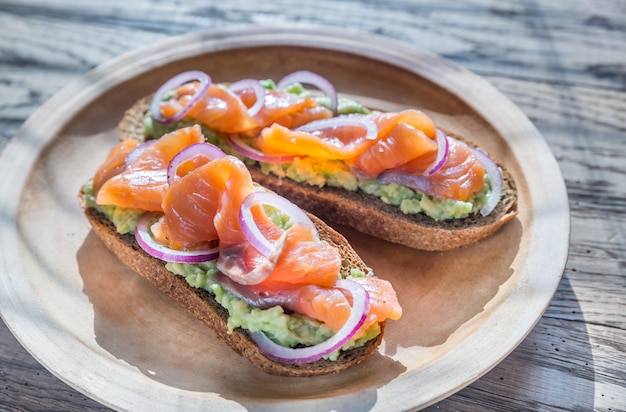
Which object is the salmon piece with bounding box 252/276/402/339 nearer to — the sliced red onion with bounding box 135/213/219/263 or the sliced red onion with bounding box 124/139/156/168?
the sliced red onion with bounding box 135/213/219/263

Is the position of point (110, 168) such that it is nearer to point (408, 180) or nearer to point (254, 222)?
point (254, 222)

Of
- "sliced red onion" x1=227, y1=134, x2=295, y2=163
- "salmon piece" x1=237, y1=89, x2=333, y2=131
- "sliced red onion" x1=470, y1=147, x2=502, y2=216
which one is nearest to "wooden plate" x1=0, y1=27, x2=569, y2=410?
"sliced red onion" x1=470, y1=147, x2=502, y2=216

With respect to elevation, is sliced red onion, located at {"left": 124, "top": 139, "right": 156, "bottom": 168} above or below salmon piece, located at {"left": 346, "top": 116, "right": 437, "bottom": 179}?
below

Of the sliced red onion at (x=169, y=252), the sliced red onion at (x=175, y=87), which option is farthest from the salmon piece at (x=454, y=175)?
the sliced red onion at (x=175, y=87)

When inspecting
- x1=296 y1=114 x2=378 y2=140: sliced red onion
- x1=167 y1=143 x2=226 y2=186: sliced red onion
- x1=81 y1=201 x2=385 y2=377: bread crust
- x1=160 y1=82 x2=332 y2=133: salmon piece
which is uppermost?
x1=296 y1=114 x2=378 y2=140: sliced red onion

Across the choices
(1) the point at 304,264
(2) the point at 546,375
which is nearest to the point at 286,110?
(1) the point at 304,264

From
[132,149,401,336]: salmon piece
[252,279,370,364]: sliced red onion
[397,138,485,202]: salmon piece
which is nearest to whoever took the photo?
[252,279,370,364]: sliced red onion

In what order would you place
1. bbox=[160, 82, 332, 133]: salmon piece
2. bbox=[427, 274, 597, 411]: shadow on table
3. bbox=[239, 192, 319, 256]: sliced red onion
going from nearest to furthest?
bbox=[239, 192, 319, 256]: sliced red onion, bbox=[427, 274, 597, 411]: shadow on table, bbox=[160, 82, 332, 133]: salmon piece
